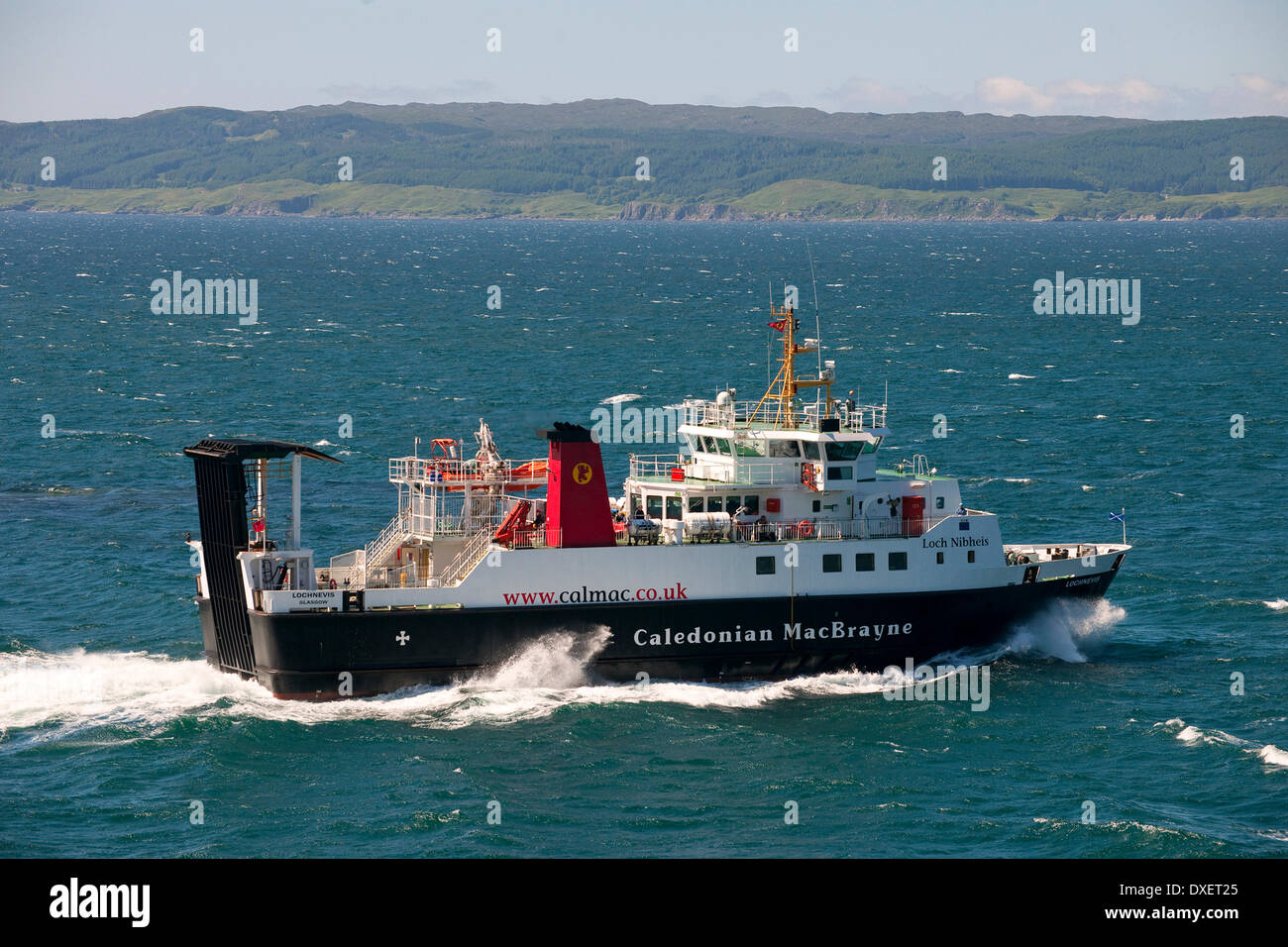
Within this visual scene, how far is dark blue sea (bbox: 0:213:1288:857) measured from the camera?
32.7 meters

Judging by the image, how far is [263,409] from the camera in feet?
268

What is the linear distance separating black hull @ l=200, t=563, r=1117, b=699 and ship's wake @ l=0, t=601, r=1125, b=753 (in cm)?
33

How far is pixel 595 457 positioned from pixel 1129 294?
126 m

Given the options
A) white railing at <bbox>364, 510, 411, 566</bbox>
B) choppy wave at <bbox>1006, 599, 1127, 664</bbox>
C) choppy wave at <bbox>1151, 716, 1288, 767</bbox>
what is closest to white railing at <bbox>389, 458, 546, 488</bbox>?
white railing at <bbox>364, 510, 411, 566</bbox>

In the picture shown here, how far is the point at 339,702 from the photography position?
39.7 m

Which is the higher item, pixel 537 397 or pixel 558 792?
pixel 537 397

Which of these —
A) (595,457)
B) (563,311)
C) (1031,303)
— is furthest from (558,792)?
(1031,303)

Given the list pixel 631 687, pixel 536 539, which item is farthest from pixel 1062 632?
pixel 536 539

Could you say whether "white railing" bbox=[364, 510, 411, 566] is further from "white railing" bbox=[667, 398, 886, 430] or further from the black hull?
"white railing" bbox=[667, 398, 886, 430]

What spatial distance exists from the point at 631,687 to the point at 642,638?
128 cm

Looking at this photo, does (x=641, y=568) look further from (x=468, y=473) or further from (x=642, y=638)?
(x=468, y=473)
